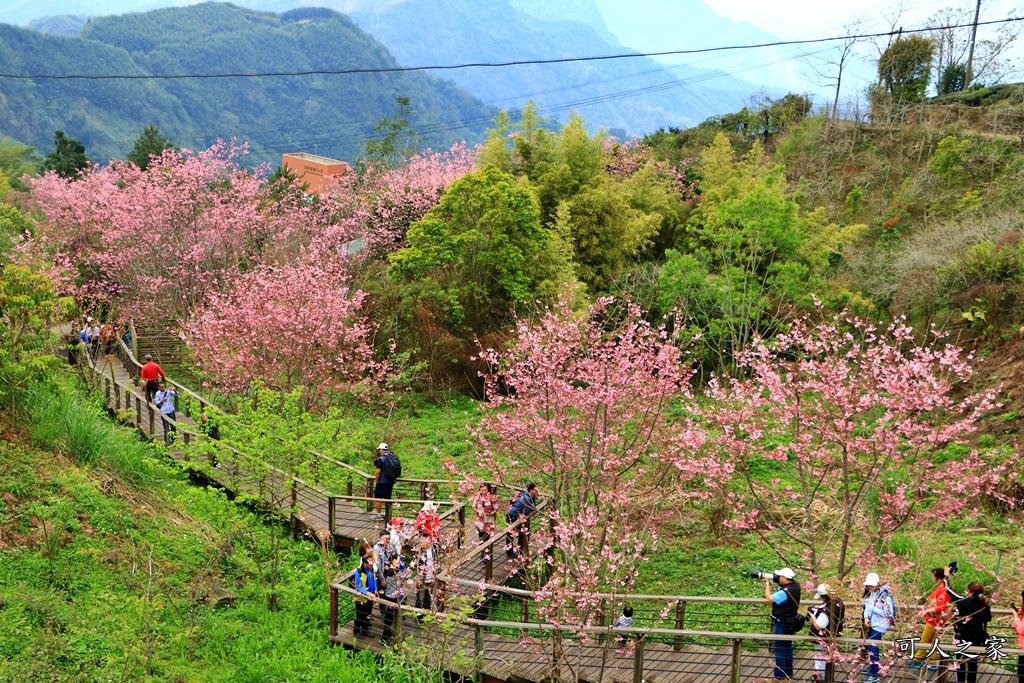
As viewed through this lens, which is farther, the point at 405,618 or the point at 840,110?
the point at 840,110

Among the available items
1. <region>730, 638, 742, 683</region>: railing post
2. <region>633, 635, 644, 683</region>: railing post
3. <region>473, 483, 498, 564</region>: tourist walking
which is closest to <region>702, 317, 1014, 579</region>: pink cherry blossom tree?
<region>730, 638, 742, 683</region>: railing post

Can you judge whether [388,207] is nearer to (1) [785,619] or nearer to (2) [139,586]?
(2) [139,586]

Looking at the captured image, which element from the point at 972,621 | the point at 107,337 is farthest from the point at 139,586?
the point at 107,337

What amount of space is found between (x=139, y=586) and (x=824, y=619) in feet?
29.0

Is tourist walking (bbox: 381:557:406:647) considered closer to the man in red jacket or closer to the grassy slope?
the grassy slope

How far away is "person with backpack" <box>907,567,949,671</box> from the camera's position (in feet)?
24.5

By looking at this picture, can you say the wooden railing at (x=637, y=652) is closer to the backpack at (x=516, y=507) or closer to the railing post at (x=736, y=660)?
the railing post at (x=736, y=660)

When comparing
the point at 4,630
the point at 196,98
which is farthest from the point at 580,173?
the point at 196,98

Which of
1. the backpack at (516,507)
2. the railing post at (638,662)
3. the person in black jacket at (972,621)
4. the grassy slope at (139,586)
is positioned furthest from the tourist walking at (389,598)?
the person in black jacket at (972,621)

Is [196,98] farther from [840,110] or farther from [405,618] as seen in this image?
[405,618]

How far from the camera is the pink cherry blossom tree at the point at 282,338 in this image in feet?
53.5

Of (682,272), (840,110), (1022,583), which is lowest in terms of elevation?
(1022,583)

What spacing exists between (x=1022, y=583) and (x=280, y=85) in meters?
149

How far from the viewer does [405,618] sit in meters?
10.2
